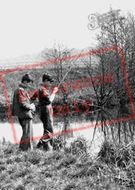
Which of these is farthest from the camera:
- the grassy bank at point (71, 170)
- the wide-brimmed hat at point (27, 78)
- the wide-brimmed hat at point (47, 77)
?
the wide-brimmed hat at point (47, 77)

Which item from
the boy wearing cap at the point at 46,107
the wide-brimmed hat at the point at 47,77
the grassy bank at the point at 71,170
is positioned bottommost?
the grassy bank at the point at 71,170

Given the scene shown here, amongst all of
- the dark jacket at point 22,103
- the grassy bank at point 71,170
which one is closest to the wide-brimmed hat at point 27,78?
the dark jacket at point 22,103

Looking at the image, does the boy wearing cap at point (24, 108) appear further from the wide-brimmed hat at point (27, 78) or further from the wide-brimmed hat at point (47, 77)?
the wide-brimmed hat at point (47, 77)

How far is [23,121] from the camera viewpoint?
11.3 m

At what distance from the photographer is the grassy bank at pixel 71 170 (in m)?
8.04

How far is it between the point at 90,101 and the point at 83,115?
111cm

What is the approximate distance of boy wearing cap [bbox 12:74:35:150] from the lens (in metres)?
11.0

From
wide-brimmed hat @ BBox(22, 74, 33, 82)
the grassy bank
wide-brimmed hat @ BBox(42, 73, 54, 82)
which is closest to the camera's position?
the grassy bank

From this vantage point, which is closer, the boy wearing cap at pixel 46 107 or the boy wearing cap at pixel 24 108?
the boy wearing cap at pixel 24 108

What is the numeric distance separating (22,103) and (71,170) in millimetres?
2734

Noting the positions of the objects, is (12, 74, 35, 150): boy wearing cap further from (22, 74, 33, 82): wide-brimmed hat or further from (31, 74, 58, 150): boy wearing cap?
(31, 74, 58, 150): boy wearing cap

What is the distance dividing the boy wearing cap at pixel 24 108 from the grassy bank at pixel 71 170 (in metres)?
0.64

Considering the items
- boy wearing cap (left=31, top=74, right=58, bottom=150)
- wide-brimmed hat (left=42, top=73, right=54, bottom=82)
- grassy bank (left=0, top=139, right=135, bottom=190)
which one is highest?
wide-brimmed hat (left=42, top=73, right=54, bottom=82)

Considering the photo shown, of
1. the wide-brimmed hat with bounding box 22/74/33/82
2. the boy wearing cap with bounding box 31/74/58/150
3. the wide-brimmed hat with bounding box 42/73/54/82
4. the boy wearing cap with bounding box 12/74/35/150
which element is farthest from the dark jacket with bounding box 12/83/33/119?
the wide-brimmed hat with bounding box 42/73/54/82
